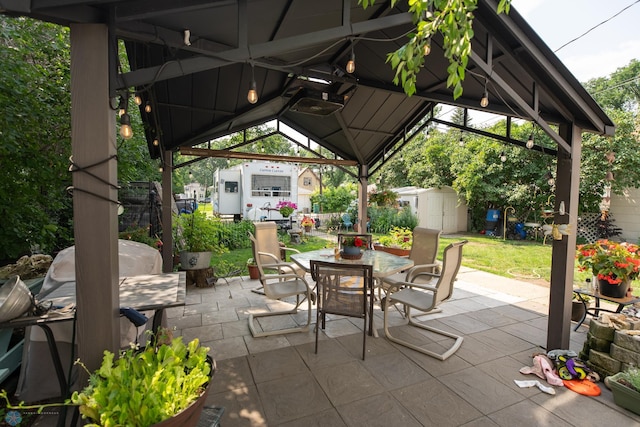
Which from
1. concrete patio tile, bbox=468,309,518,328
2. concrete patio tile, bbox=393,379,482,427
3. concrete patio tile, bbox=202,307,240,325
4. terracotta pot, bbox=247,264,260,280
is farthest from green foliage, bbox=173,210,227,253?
concrete patio tile, bbox=468,309,518,328

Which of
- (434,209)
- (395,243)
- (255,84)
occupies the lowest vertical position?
(395,243)

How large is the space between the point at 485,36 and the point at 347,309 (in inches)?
106

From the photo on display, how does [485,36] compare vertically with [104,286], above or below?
above

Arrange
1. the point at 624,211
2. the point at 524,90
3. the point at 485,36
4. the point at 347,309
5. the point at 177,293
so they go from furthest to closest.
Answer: the point at 624,211 < the point at 524,90 < the point at 347,309 < the point at 485,36 < the point at 177,293

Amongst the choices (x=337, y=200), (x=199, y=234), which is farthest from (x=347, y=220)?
(x=199, y=234)

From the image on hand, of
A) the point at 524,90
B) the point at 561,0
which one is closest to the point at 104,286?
the point at 524,90

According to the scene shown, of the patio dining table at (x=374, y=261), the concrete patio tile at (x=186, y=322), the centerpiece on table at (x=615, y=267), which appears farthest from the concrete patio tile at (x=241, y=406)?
the centerpiece on table at (x=615, y=267)

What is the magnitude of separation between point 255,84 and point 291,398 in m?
2.63

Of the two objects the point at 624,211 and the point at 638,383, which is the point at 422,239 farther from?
the point at 624,211

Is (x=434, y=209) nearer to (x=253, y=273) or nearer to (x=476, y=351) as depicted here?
(x=253, y=273)

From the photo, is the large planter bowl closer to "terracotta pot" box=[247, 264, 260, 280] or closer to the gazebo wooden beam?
"terracotta pot" box=[247, 264, 260, 280]

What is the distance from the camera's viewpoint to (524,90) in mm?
2994

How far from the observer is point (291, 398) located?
2.15 metres

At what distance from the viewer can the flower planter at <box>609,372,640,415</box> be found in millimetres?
2010
